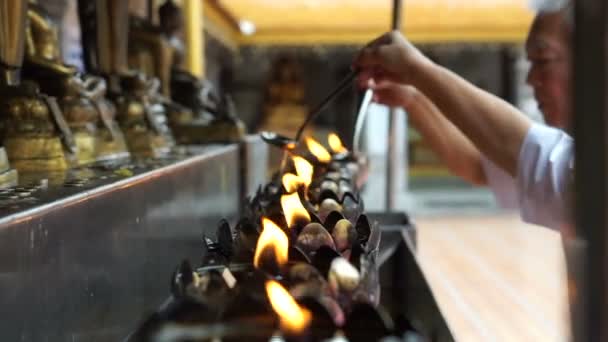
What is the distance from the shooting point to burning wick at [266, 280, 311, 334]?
1.13ft

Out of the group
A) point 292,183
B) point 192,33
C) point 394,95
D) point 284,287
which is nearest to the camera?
point 284,287

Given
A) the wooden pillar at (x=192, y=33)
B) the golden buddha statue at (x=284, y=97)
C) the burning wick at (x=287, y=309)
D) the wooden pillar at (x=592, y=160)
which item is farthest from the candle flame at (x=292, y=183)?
the golden buddha statue at (x=284, y=97)

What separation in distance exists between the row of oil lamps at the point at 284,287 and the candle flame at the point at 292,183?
2.9 inches

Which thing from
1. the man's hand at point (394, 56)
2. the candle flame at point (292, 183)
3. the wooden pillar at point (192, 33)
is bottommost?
the candle flame at point (292, 183)

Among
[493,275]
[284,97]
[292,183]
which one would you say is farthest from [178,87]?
[284,97]

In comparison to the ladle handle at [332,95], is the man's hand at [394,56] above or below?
above

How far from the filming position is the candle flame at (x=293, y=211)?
526 mm

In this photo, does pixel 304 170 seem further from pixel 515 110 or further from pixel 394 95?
pixel 394 95

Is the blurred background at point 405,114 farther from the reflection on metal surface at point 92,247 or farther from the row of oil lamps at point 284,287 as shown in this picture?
the row of oil lamps at point 284,287

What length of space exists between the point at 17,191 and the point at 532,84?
32.4 inches

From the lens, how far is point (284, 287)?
1.33 ft

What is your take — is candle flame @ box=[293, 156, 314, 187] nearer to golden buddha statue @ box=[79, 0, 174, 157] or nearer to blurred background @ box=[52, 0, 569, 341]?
golden buddha statue @ box=[79, 0, 174, 157]

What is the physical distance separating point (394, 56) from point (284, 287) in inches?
23.5

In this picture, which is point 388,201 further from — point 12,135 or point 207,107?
point 12,135
